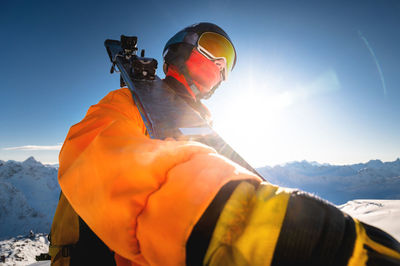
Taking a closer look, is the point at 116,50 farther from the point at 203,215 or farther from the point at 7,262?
the point at 7,262

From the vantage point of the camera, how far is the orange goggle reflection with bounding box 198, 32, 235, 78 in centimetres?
259

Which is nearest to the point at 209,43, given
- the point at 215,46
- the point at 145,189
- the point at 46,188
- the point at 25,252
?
the point at 215,46

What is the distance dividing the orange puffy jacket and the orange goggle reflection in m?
2.26

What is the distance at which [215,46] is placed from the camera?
8.81 ft

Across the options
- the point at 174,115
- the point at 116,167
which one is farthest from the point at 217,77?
the point at 116,167

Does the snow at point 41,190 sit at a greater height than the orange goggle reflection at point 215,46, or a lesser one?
lesser

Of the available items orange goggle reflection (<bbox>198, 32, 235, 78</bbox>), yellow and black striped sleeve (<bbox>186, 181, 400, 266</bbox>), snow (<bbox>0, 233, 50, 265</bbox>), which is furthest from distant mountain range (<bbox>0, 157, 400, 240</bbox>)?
snow (<bbox>0, 233, 50, 265</bbox>)

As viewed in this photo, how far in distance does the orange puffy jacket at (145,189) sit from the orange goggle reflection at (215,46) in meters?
2.26

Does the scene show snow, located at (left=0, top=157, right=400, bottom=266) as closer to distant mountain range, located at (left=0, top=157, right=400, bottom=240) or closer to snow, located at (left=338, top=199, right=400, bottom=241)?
distant mountain range, located at (left=0, top=157, right=400, bottom=240)

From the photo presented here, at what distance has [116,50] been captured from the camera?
3070mm

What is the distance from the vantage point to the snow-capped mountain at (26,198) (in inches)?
3132

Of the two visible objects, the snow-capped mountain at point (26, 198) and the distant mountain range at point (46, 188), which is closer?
the snow-capped mountain at point (26, 198)

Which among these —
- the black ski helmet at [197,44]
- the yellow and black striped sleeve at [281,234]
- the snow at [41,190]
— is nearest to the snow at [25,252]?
the snow at [41,190]

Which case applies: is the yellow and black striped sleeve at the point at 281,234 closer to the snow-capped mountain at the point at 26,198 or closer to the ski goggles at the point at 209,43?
the ski goggles at the point at 209,43
